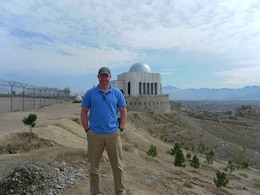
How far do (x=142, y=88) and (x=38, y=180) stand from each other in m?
42.6

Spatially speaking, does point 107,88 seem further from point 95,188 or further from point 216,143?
point 216,143

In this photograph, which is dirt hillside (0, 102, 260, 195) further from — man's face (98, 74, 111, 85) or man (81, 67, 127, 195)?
man's face (98, 74, 111, 85)

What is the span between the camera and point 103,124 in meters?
5.67

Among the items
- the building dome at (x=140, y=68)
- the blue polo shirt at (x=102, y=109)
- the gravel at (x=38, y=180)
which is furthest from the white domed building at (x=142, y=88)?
the blue polo shirt at (x=102, y=109)

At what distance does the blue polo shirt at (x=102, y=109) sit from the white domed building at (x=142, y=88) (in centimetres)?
3484

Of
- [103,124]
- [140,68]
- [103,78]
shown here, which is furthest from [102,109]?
[140,68]

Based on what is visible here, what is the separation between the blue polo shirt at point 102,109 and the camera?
5676 millimetres

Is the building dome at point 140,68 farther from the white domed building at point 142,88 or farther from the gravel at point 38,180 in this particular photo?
the gravel at point 38,180

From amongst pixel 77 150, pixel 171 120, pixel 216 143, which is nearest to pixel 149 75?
pixel 171 120

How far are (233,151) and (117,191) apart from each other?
2671 centimetres

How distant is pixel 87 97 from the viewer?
582 centimetres

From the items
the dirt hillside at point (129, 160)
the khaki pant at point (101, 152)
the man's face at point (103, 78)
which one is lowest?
the dirt hillside at point (129, 160)

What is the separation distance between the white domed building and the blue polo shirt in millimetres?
34836

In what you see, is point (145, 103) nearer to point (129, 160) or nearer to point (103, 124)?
point (129, 160)
